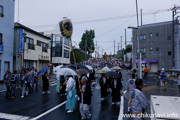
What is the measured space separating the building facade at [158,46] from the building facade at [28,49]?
2289cm

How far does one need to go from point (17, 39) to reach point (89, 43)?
1154 inches

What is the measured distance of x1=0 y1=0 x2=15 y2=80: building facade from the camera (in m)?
17.1

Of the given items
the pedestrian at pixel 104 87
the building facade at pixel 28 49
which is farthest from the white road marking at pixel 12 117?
the building facade at pixel 28 49

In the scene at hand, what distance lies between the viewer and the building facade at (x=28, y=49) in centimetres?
1920

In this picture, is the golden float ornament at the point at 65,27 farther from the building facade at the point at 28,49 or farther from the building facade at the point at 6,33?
the building facade at the point at 28,49

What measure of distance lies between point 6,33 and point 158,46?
98.0 feet

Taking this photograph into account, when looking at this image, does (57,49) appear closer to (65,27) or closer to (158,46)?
(158,46)

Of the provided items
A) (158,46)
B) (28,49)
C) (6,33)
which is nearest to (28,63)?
(28,49)

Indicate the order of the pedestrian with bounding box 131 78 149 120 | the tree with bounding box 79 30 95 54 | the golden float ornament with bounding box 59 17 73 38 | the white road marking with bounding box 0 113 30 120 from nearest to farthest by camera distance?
the pedestrian with bounding box 131 78 149 120, the white road marking with bounding box 0 113 30 120, the golden float ornament with bounding box 59 17 73 38, the tree with bounding box 79 30 95 54

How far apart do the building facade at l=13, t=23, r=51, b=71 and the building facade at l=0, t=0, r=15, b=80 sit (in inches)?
38.3

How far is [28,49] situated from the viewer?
22.3m

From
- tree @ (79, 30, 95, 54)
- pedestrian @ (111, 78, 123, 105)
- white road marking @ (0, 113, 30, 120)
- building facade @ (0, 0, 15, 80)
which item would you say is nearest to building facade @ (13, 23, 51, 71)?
building facade @ (0, 0, 15, 80)

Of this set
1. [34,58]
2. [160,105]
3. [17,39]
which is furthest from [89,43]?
[160,105]

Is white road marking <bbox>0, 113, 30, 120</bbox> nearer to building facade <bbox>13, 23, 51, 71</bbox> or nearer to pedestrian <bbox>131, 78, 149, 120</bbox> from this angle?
pedestrian <bbox>131, 78, 149, 120</bbox>
